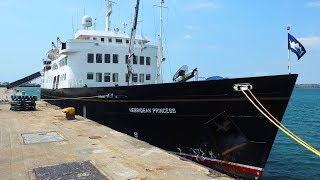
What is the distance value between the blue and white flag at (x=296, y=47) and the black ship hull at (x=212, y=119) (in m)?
0.70

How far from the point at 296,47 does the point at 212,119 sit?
3517 millimetres

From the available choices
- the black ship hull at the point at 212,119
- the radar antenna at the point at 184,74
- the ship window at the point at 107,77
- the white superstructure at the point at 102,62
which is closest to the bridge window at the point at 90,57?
the white superstructure at the point at 102,62

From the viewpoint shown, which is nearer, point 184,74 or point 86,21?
point 184,74

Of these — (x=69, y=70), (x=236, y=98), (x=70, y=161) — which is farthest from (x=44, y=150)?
(x=69, y=70)

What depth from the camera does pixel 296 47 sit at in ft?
32.7

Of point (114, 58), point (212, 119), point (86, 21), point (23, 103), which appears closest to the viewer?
point (212, 119)

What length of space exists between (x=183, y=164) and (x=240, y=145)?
4029 millimetres

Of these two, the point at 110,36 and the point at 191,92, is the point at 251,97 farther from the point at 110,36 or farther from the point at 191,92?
the point at 110,36

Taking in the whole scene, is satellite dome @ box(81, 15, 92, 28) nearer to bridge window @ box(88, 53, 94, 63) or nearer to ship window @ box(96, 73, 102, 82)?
bridge window @ box(88, 53, 94, 63)

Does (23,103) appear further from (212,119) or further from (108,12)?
(212,119)

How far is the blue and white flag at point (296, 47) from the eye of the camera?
32.4 ft

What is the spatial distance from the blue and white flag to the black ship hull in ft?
2.31

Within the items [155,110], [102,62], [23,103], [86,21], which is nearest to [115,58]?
[102,62]

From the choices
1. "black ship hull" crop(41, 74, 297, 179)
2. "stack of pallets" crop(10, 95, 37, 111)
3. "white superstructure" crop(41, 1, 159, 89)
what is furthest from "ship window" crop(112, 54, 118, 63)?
"stack of pallets" crop(10, 95, 37, 111)
